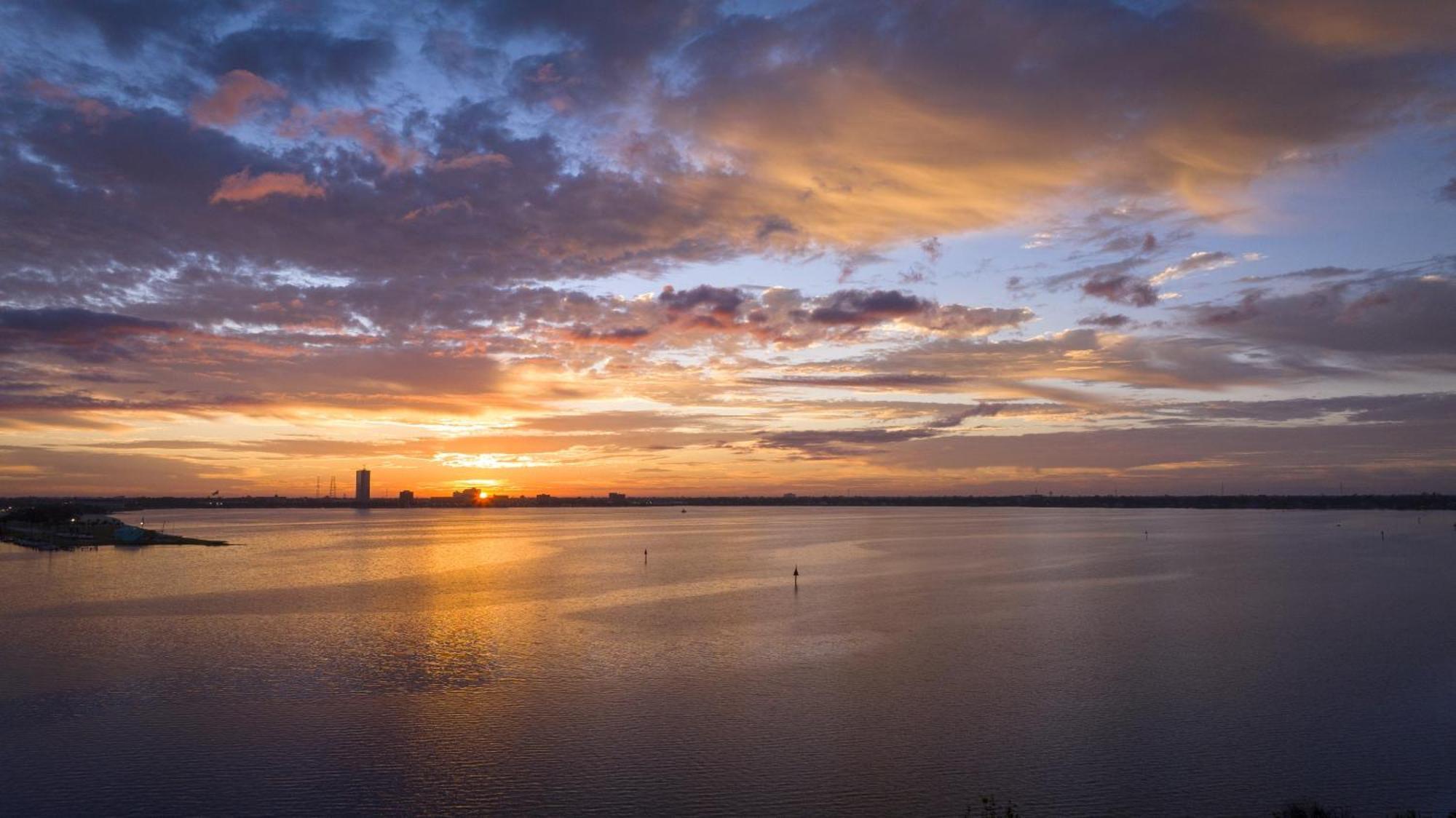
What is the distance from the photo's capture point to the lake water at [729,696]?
2189 cm

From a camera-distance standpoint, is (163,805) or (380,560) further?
(380,560)

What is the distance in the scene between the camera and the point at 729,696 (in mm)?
30578

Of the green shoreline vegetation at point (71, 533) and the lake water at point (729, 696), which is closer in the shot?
the lake water at point (729, 696)

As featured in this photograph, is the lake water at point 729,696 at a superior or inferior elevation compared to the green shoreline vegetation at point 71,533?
inferior

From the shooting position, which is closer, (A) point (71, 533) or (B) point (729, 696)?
(B) point (729, 696)

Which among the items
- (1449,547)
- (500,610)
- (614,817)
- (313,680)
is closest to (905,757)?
(614,817)

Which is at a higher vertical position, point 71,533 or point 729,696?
point 71,533

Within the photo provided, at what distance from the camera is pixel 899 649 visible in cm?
3891

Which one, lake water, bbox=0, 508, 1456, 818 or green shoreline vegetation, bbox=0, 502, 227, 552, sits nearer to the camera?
lake water, bbox=0, 508, 1456, 818

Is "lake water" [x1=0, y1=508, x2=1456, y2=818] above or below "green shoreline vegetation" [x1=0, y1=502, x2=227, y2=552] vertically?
below

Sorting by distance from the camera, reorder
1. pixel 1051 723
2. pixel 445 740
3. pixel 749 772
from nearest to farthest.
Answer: pixel 749 772 → pixel 445 740 → pixel 1051 723

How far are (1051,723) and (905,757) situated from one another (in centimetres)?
585

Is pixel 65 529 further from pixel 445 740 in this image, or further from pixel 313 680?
pixel 445 740

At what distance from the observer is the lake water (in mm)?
21891
